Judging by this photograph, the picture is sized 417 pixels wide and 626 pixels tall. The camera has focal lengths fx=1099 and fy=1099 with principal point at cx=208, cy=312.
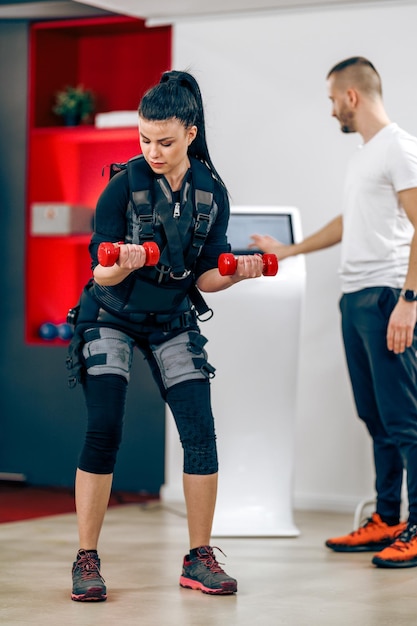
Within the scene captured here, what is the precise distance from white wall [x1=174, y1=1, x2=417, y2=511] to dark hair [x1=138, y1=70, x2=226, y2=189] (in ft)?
6.13

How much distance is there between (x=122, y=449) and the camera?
5293 mm

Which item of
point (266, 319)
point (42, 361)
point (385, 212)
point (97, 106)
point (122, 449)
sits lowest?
point (122, 449)

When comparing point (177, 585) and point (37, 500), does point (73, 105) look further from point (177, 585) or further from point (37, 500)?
point (177, 585)

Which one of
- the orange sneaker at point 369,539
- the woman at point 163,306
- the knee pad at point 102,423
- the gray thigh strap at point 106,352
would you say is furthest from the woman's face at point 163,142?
the orange sneaker at point 369,539

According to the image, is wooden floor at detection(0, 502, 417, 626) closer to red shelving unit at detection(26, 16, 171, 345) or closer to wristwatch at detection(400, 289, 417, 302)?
wristwatch at detection(400, 289, 417, 302)

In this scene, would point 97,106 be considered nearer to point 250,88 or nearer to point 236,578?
point 250,88

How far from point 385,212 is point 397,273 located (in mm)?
210

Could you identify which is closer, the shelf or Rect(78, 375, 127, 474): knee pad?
Rect(78, 375, 127, 474): knee pad

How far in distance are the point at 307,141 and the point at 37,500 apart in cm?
205

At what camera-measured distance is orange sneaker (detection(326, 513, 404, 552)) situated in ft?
12.7

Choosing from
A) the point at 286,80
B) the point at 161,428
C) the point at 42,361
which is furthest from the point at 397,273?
the point at 42,361

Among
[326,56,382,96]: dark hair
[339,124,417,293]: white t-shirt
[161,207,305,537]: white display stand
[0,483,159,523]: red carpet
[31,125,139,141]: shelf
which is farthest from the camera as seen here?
[31,125,139,141]: shelf

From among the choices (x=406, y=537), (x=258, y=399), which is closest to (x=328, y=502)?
(x=258, y=399)

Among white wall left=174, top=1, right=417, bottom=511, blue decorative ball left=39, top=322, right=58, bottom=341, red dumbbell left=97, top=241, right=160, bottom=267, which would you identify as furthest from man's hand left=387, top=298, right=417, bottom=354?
blue decorative ball left=39, top=322, right=58, bottom=341
